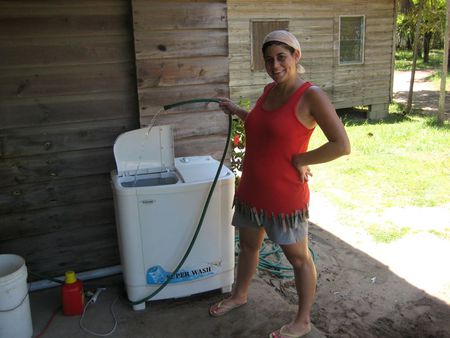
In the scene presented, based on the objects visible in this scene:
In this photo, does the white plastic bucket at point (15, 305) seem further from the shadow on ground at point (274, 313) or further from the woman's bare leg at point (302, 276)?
the woman's bare leg at point (302, 276)

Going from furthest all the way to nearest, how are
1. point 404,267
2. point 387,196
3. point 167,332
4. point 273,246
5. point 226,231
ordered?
point 387,196, point 273,246, point 404,267, point 226,231, point 167,332

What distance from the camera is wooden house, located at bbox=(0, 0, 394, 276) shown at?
2654 millimetres

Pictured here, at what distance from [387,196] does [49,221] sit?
12.0 ft

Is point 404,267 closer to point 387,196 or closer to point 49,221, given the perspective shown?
point 387,196

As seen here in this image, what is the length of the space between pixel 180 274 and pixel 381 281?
5.12 feet

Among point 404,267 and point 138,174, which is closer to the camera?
point 138,174

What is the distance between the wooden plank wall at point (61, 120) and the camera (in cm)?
263

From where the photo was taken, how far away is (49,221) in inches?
115

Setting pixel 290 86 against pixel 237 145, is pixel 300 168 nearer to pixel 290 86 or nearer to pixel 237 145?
pixel 290 86

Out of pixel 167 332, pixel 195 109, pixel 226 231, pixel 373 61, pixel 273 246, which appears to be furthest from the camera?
pixel 373 61

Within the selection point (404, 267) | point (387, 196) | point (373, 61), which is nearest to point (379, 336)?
point (404, 267)

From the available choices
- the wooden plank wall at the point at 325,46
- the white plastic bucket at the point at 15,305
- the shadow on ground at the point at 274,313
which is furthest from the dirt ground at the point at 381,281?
the wooden plank wall at the point at 325,46

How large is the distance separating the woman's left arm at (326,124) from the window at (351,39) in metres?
8.46

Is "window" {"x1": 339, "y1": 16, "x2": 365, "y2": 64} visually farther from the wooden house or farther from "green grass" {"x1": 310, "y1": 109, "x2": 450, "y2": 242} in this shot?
the wooden house
